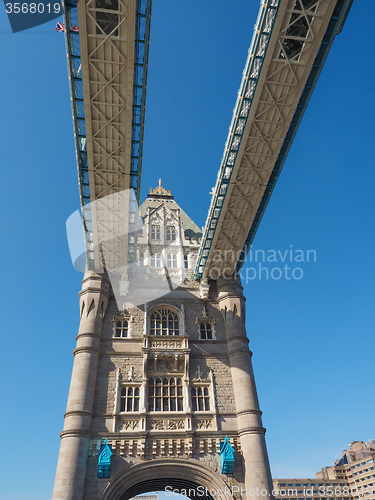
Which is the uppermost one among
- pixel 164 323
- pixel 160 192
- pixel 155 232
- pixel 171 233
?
pixel 160 192

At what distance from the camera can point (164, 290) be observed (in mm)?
39000

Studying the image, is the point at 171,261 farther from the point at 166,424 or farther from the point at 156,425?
the point at 156,425

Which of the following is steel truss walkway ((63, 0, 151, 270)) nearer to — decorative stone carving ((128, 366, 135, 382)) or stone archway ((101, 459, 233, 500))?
decorative stone carving ((128, 366, 135, 382))

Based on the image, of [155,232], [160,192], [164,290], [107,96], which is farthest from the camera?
[160,192]

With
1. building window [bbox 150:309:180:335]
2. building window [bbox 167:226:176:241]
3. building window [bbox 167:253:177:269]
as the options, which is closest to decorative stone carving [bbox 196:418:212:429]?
building window [bbox 150:309:180:335]

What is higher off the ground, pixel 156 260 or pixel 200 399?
pixel 156 260

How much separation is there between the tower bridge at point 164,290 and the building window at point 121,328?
0.09 metres

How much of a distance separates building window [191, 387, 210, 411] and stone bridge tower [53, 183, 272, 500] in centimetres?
9

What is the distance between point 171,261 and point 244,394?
16136mm

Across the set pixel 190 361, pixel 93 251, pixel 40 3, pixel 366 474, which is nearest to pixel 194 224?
pixel 93 251

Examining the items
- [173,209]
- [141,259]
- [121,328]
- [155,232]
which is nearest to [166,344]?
[121,328]

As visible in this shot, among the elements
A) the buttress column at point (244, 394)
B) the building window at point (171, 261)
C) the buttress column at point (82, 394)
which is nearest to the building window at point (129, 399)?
the buttress column at point (82, 394)

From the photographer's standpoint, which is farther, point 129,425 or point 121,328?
point 121,328

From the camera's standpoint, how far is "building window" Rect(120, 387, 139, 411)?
31.6 metres
